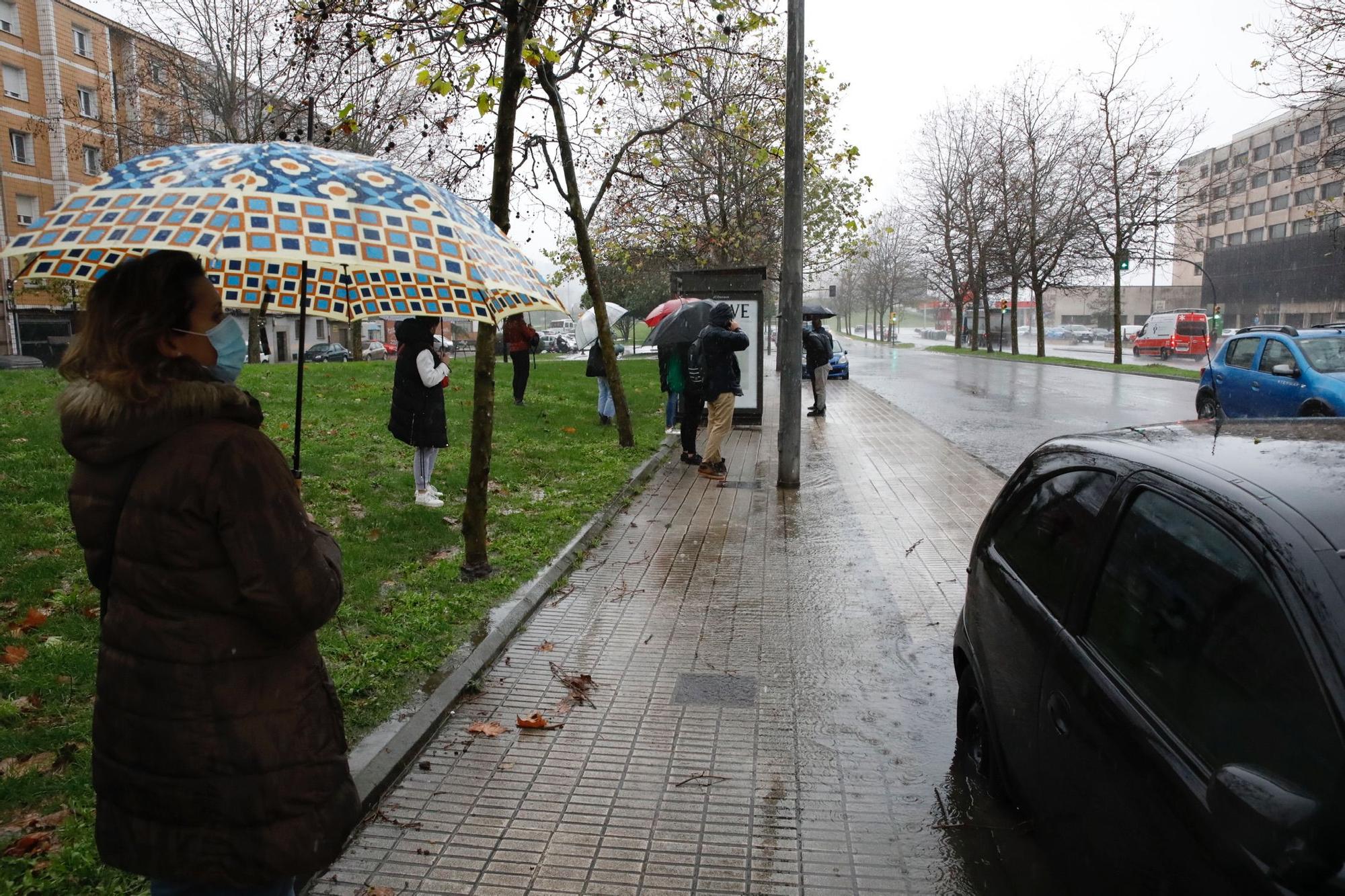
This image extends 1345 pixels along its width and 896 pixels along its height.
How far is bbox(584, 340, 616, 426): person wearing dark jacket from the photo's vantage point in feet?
43.9

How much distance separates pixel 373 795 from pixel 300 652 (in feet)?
5.86

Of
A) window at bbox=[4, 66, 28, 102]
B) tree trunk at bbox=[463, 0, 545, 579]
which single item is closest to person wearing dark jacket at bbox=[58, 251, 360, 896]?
tree trunk at bbox=[463, 0, 545, 579]

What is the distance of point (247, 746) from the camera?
199 centimetres

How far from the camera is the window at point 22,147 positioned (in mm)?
43531

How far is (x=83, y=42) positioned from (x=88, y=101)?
2.78 metres

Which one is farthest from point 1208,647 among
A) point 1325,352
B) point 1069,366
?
point 1069,366

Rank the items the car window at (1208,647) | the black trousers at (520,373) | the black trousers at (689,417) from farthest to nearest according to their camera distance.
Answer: the black trousers at (520,373) < the black trousers at (689,417) < the car window at (1208,647)

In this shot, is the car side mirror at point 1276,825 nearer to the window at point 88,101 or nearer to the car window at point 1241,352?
the car window at point 1241,352

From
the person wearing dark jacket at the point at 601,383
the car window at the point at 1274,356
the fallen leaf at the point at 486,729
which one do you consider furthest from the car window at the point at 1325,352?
the fallen leaf at the point at 486,729

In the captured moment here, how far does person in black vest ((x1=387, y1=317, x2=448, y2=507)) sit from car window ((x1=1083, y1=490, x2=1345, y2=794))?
5979mm

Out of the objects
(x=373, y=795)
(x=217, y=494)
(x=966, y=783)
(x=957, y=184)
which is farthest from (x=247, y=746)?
(x=957, y=184)

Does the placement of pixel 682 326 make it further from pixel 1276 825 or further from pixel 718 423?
pixel 1276 825

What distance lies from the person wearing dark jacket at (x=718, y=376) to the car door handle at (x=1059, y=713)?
8.25 meters

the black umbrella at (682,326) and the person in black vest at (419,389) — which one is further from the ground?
the black umbrella at (682,326)
